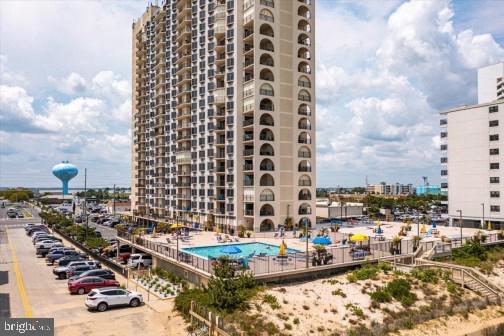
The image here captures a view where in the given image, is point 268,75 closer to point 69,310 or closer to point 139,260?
point 139,260

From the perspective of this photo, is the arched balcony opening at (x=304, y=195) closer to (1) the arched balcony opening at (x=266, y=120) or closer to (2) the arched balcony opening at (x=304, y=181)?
(2) the arched balcony opening at (x=304, y=181)

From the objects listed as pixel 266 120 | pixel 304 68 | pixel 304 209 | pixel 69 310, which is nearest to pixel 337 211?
pixel 304 209

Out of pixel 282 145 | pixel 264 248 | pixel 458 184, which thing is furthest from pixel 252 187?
pixel 458 184

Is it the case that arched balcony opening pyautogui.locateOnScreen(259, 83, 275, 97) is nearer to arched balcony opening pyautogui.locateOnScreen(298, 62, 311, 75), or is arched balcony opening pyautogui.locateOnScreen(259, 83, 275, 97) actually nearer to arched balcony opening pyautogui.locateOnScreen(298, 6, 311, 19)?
arched balcony opening pyautogui.locateOnScreen(298, 62, 311, 75)

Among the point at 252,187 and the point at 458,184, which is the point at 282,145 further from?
the point at 458,184

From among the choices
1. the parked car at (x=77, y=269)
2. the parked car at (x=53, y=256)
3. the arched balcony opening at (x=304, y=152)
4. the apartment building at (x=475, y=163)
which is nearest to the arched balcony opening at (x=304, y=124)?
the arched balcony opening at (x=304, y=152)

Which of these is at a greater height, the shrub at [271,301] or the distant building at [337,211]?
the distant building at [337,211]
